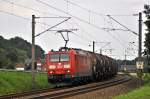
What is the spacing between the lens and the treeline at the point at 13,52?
10947cm

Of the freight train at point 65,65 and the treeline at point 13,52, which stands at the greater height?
the treeline at point 13,52

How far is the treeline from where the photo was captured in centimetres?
10947

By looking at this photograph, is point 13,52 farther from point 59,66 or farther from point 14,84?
point 14,84

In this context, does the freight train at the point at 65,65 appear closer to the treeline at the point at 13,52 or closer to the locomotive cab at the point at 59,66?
the locomotive cab at the point at 59,66

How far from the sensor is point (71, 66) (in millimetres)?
42938

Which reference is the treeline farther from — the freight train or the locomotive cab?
the locomotive cab

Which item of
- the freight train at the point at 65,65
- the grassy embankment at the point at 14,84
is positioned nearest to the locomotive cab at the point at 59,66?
the freight train at the point at 65,65

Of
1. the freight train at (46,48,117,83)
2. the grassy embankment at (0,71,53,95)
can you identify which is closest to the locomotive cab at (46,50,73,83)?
the freight train at (46,48,117,83)

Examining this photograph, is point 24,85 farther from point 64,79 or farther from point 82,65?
point 82,65

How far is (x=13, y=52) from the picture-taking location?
149m

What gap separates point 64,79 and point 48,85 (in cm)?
499

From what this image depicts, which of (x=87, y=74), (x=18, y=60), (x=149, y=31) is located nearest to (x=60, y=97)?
(x=87, y=74)

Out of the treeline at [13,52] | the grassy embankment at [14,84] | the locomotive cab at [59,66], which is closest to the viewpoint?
the grassy embankment at [14,84]

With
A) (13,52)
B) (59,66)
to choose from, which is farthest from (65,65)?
(13,52)
